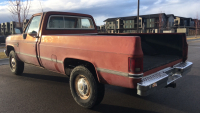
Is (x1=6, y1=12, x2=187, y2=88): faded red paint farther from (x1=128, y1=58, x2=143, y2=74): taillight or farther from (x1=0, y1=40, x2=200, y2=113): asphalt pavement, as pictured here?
(x1=0, y1=40, x2=200, y2=113): asphalt pavement

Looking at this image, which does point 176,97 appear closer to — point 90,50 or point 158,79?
point 158,79

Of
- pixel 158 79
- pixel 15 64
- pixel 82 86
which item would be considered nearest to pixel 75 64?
pixel 82 86

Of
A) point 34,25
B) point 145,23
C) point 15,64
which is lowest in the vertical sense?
point 15,64

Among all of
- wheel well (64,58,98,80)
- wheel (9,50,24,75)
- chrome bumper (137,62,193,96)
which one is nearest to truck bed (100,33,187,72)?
chrome bumper (137,62,193,96)

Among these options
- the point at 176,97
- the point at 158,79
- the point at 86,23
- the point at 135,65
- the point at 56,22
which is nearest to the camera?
the point at 135,65

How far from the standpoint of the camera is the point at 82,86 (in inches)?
136

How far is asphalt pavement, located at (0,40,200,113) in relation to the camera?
135 inches

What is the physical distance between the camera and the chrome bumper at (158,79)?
2.67m

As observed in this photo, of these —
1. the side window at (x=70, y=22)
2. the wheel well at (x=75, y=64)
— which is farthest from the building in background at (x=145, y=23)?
the wheel well at (x=75, y=64)

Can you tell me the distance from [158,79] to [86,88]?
4.49 ft

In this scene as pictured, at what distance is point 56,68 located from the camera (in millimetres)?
4059

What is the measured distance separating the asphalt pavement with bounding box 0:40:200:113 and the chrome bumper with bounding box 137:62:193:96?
0.63 meters

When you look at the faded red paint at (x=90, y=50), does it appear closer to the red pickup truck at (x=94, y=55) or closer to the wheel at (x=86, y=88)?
the red pickup truck at (x=94, y=55)

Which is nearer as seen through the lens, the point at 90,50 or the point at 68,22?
the point at 90,50
